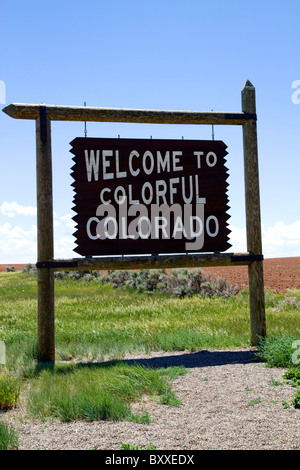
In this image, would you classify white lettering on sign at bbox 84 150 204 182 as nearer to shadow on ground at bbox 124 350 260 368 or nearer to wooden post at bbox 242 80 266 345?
wooden post at bbox 242 80 266 345

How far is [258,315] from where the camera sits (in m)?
9.17

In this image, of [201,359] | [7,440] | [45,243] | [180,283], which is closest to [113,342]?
[201,359]

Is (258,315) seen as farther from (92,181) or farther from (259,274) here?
(92,181)

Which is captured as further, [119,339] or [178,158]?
[119,339]

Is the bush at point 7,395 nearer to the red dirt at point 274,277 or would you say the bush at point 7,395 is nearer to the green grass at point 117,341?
the green grass at point 117,341

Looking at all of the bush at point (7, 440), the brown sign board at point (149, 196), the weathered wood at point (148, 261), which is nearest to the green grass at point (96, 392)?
the bush at point (7, 440)

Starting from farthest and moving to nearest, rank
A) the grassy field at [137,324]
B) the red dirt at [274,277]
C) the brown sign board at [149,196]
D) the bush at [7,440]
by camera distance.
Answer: the red dirt at [274,277] < the grassy field at [137,324] < the brown sign board at [149,196] < the bush at [7,440]

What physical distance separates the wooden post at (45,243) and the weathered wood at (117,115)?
0.39 metres

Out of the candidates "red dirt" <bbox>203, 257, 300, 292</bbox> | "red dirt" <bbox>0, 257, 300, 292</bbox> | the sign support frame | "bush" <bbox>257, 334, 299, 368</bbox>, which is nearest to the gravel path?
"bush" <bbox>257, 334, 299, 368</bbox>

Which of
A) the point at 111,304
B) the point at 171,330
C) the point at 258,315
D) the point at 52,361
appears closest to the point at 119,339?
the point at 171,330

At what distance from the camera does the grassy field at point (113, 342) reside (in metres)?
5.46

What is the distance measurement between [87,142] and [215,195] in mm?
2460

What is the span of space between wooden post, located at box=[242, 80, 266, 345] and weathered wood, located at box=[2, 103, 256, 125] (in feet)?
1.67

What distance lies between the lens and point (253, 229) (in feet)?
30.5
